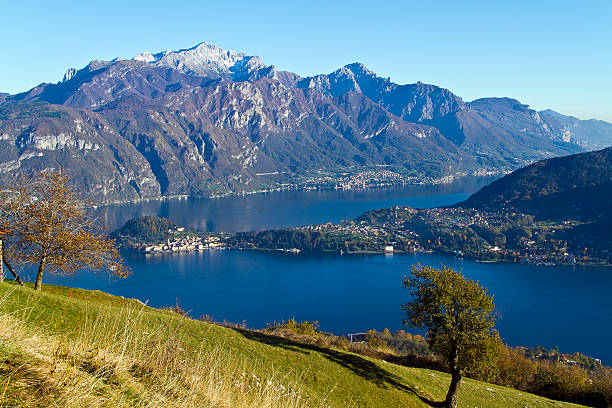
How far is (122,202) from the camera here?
200m

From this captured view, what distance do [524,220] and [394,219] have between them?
36.3 metres

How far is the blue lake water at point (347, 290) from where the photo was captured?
56.3m

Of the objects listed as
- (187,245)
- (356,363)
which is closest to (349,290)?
(187,245)

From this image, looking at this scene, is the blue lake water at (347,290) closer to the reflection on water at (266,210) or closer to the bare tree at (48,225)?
the reflection on water at (266,210)

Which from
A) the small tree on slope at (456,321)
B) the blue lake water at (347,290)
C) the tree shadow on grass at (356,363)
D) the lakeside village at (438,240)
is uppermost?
the small tree on slope at (456,321)

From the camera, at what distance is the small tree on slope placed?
44.9 feet

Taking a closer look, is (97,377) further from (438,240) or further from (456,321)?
(438,240)

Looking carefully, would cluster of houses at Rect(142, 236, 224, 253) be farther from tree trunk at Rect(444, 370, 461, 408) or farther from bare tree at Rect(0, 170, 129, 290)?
tree trunk at Rect(444, 370, 461, 408)

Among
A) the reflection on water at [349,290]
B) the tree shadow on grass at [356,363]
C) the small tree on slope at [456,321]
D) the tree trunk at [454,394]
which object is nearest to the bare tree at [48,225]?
the tree shadow on grass at [356,363]

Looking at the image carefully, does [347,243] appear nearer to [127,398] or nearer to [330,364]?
[330,364]

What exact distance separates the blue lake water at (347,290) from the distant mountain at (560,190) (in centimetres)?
3926

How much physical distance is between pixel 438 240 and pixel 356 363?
95529 mm

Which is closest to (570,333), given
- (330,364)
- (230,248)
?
(330,364)

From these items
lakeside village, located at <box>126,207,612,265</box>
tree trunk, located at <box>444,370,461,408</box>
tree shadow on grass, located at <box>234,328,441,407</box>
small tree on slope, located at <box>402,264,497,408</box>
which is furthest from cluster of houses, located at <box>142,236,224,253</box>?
tree trunk, located at <box>444,370,461,408</box>
